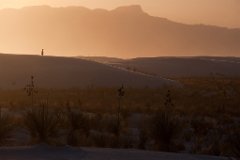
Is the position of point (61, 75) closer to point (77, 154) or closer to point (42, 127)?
point (42, 127)

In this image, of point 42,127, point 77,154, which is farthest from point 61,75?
point 77,154

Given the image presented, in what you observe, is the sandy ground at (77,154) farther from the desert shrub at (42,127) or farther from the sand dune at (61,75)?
the sand dune at (61,75)

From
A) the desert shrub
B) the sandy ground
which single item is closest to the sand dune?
the desert shrub

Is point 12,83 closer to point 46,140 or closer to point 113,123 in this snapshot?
point 113,123

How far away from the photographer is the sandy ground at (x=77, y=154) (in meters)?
14.0

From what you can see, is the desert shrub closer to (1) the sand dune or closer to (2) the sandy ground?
(2) the sandy ground

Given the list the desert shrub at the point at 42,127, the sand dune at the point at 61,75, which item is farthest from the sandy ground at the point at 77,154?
the sand dune at the point at 61,75

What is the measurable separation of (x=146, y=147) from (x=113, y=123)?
4.07 meters

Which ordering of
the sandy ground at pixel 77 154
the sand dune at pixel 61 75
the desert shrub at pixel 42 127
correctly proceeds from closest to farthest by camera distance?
the sandy ground at pixel 77 154, the desert shrub at pixel 42 127, the sand dune at pixel 61 75

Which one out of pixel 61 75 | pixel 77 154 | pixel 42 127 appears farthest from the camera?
pixel 61 75

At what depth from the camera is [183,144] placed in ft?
62.8

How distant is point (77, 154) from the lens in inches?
567

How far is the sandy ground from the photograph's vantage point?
14.0m

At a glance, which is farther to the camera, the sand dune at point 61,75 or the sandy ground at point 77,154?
the sand dune at point 61,75
